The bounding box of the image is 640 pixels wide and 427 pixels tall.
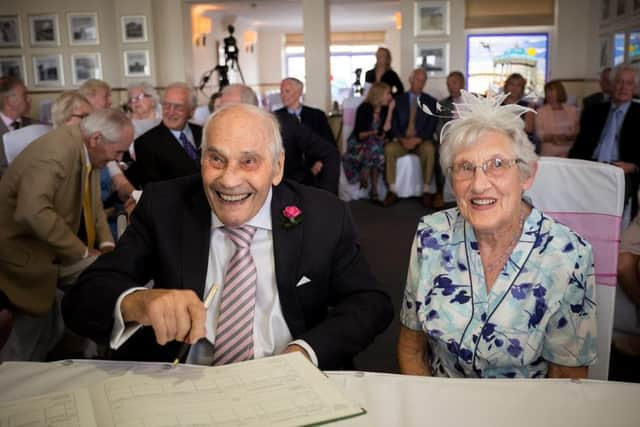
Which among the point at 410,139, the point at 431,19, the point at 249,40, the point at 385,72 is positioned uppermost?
the point at 249,40

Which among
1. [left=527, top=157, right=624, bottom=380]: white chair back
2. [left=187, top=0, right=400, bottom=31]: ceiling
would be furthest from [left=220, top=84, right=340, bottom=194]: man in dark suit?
[left=187, top=0, right=400, bottom=31]: ceiling

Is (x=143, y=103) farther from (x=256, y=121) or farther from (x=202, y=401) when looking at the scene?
(x=202, y=401)

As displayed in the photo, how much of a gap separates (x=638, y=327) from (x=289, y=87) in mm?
3672

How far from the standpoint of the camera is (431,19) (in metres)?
9.63

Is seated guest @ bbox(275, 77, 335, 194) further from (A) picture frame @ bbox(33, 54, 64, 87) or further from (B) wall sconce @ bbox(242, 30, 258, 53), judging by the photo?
(B) wall sconce @ bbox(242, 30, 258, 53)

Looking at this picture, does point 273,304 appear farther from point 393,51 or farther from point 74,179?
point 393,51

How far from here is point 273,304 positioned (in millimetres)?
1695

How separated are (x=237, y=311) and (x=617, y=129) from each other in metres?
4.83

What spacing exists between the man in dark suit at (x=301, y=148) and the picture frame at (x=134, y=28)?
252 inches

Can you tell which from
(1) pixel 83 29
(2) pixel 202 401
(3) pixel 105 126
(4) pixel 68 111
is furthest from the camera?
(1) pixel 83 29

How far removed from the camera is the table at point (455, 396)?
3.66ft

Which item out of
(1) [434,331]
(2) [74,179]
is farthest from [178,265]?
(2) [74,179]

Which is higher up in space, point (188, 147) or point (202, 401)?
point (188, 147)

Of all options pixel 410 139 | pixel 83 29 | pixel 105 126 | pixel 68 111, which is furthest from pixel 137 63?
pixel 105 126
